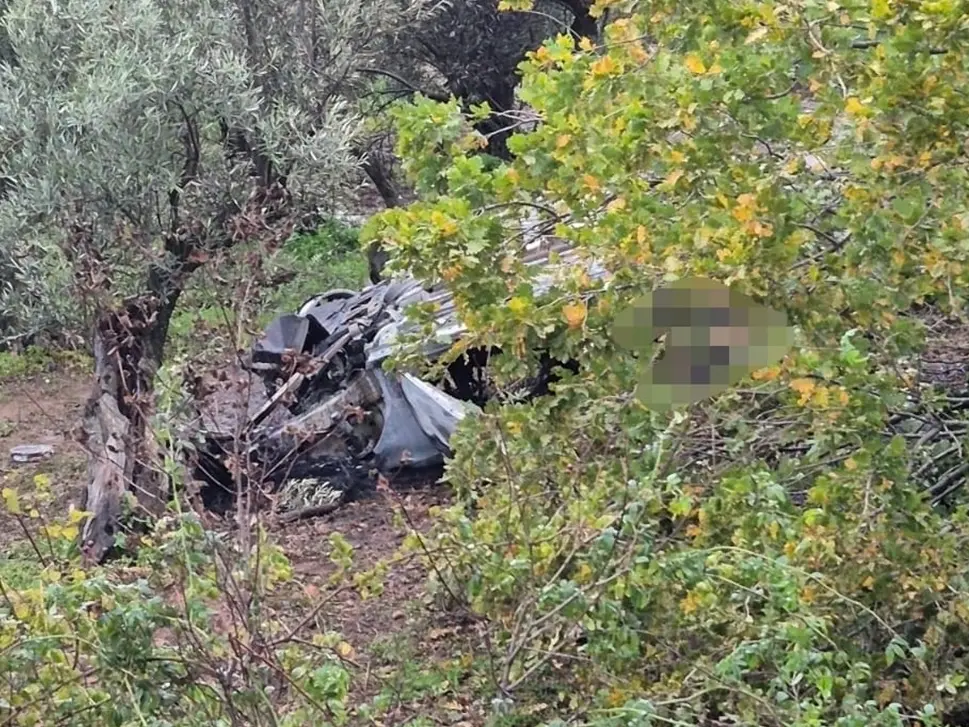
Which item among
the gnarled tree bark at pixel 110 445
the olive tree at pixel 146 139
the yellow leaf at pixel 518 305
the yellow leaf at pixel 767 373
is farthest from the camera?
the olive tree at pixel 146 139

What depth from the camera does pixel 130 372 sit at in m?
6.54

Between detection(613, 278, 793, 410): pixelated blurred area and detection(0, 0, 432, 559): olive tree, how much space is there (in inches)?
137

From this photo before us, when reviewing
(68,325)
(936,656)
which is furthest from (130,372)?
(936,656)

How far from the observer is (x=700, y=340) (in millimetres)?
3529

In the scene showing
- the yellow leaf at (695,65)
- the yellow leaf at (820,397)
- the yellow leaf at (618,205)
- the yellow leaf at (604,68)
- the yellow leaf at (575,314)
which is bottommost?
the yellow leaf at (820,397)

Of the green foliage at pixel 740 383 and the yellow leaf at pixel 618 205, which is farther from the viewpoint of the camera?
the yellow leaf at pixel 618 205

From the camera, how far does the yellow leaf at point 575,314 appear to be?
12.3 ft

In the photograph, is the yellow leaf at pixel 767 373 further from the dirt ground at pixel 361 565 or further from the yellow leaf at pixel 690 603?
the dirt ground at pixel 361 565

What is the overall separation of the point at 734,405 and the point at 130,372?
3.62 m

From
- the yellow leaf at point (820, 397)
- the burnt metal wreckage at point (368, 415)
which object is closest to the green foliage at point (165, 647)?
the yellow leaf at point (820, 397)

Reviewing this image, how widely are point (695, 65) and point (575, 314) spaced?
84 cm

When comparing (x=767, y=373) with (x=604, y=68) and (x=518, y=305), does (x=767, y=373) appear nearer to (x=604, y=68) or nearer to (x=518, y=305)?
(x=518, y=305)

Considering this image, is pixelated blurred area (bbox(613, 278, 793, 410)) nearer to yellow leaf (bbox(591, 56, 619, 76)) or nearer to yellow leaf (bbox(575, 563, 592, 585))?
yellow leaf (bbox(575, 563, 592, 585))

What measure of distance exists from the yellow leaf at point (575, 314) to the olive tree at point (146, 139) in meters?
3.24
